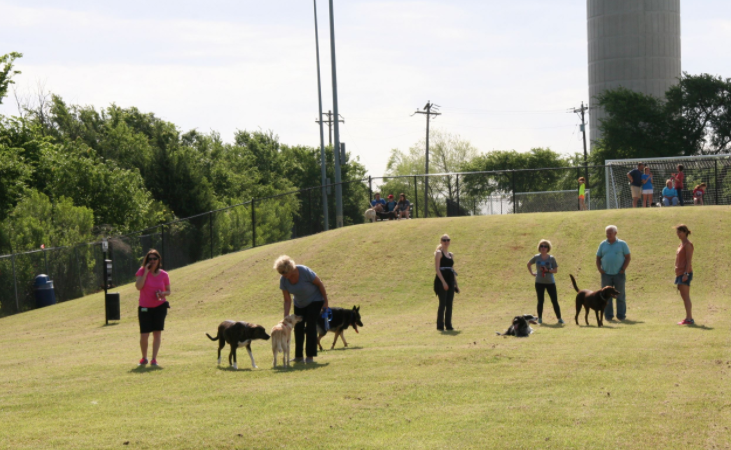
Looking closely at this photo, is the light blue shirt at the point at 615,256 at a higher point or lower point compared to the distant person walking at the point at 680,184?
lower

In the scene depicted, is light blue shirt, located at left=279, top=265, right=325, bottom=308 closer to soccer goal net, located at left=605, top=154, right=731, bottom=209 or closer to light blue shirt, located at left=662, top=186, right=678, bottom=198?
light blue shirt, located at left=662, top=186, right=678, bottom=198

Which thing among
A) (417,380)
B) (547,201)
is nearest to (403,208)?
(547,201)

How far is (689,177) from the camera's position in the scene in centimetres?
2977

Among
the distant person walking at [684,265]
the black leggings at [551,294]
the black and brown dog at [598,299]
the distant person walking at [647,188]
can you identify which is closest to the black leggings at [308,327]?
the black leggings at [551,294]

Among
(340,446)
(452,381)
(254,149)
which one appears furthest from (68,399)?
(254,149)

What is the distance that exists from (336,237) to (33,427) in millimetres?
18756

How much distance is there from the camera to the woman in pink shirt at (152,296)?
10.1 m

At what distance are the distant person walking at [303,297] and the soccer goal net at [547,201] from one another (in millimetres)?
23746

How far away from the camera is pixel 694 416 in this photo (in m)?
6.34

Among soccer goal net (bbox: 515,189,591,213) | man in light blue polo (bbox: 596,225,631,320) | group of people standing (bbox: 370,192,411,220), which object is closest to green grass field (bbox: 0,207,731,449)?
man in light blue polo (bbox: 596,225,631,320)

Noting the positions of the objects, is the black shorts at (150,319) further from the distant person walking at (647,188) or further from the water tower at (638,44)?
the water tower at (638,44)

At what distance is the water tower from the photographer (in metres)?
81.4

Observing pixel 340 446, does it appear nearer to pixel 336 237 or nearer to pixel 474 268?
Answer: pixel 474 268

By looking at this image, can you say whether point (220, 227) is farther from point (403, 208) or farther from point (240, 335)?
point (240, 335)
